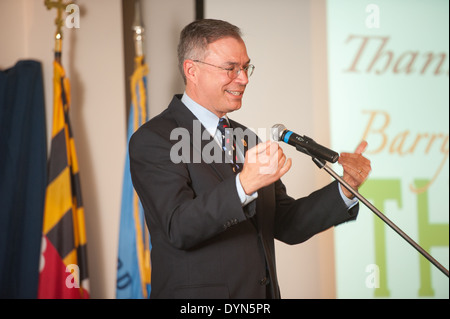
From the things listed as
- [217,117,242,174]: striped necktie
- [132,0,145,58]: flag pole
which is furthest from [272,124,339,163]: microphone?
[132,0,145,58]: flag pole

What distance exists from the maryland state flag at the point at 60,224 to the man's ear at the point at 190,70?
4.56 feet

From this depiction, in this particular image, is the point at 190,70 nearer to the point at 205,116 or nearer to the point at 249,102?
the point at 205,116

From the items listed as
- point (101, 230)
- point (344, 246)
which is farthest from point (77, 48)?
point (344, 246)

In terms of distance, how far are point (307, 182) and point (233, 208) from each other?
206cm

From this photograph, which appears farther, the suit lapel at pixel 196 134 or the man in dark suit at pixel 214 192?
the suit lapel at pixel 196 134

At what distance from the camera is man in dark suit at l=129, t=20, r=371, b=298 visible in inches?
64.5

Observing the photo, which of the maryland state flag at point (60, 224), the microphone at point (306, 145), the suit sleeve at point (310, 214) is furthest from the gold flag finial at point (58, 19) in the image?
the microphone at point (306, 145)

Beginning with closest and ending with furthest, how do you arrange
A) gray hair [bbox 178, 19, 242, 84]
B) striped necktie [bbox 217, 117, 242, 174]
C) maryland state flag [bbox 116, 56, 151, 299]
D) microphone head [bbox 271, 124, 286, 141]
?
microphone head [bbox 271, 124, 286, 141], striped necktie [bbox 217, 117, 242, 174], gray hair [bbox 178, 19, 242, 84], maryland state flag [bbox 116, 56, 151, 299]

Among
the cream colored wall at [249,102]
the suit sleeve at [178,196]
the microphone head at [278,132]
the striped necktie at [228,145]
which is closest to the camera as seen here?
the suit sleeve at [178,196]

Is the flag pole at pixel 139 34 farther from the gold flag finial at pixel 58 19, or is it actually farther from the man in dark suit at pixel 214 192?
the man in dark suit at pixel 214 192

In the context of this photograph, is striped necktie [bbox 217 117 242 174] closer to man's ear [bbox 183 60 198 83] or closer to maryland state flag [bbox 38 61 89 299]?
man's ear [bbox 183 60 198 83]

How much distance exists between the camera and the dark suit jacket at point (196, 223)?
5.40ft

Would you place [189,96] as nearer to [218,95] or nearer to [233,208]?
[218,95]

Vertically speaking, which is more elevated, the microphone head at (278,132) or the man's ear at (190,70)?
the man's ear at (190,70)
